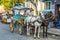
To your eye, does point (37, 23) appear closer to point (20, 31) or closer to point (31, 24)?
point (31, 24)

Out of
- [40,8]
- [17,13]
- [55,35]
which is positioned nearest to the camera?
[55,35]

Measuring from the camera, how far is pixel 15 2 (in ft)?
108

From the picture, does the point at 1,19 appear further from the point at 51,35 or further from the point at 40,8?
the point at 51,35

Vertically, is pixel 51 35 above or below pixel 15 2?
below

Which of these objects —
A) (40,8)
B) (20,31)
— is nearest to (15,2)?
(40,8)

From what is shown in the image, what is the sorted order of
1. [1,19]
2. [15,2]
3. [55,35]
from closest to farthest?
1. [55,35]
2. [1,19]
3. [15,2]

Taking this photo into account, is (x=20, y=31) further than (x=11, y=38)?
Yes

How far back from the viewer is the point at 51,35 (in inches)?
685

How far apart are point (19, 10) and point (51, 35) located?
4.10 meters

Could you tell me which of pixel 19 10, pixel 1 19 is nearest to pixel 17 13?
pixel 19 10

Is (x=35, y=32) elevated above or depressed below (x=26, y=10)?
below

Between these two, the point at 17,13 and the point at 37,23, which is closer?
the point at 37,23

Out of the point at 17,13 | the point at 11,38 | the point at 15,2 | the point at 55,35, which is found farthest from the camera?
the point at 15,2

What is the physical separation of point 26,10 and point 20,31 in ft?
9.40
